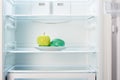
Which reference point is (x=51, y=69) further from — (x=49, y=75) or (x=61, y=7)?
(x=61, y=7)

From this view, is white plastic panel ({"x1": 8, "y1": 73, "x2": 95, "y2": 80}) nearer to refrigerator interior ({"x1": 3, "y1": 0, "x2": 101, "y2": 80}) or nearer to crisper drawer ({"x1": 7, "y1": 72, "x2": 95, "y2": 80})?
crisper drawer ({"x1": 7, "y1": 72, "x2": 95, "y2": 80})

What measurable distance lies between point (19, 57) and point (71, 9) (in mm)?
681

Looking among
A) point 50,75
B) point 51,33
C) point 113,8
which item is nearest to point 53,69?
point 50,75

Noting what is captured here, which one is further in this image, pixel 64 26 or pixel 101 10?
pixel 64 26

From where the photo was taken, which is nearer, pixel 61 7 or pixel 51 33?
pixel 61 7

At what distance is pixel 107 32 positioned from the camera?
156 cm

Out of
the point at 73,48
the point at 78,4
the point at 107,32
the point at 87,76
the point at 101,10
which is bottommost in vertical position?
the point at 87,76

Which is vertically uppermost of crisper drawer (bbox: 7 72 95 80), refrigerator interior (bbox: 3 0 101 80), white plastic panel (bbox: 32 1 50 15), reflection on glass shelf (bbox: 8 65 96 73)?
white plastic panel (bbox: 32 1 50 15)

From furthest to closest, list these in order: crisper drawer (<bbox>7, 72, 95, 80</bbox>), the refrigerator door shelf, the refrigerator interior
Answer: the refrigerator interior → crisper drawer (<bbox>7, 72, 95, 80</bbox>) → the refrigerator door shelf

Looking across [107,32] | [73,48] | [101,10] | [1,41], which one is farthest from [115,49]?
[1,41]

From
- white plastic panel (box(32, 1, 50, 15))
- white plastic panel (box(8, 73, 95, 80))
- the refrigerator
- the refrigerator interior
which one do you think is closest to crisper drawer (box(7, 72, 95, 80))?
white plastic panel (box(8, 73, 95, 80))

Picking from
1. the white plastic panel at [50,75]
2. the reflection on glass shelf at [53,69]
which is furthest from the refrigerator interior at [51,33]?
the white plastic panel at [50,75]

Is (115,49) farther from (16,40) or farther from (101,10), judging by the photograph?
(16,40)

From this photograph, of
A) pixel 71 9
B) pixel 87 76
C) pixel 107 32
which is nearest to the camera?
pixel 107 32
